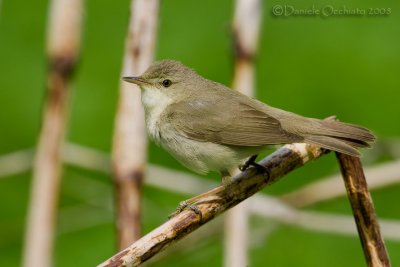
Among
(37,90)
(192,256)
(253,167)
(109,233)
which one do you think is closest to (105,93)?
(37,90)

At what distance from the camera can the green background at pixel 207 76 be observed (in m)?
4.19

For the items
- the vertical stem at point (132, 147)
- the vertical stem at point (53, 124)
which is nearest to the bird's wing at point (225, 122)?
the vertical stem at point (132, 147)

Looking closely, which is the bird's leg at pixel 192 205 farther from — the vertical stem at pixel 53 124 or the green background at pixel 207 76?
the green background at pixel 207 76

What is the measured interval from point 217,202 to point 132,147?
0.44 metres

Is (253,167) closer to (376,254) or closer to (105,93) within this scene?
(376,254)

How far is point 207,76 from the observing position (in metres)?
4.75

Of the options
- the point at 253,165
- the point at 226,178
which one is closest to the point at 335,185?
the point at 253,165

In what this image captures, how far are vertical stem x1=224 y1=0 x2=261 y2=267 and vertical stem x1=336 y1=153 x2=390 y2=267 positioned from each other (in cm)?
65

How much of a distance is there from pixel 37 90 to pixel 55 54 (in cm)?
190

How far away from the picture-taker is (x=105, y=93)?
490cm

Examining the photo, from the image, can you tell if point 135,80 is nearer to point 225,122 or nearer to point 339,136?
point 225,122

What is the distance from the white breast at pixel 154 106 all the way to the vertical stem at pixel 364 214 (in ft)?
2.73

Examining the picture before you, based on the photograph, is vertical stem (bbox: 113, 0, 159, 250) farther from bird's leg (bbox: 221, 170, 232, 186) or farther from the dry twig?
the dry twig

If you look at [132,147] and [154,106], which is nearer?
[132,147]
